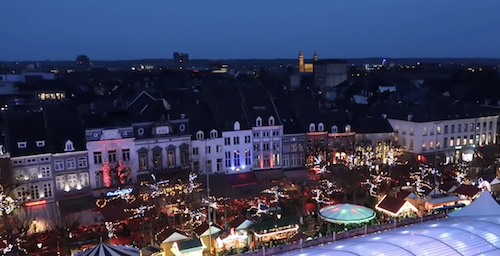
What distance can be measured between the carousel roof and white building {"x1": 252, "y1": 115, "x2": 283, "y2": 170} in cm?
1401

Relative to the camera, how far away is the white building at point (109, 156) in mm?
36625

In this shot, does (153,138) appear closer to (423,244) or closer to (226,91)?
(226,91)

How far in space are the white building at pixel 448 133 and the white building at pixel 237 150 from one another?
17761 millimetres

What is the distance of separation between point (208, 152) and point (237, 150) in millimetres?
2803

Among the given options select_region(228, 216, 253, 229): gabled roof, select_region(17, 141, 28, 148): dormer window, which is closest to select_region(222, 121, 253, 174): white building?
select_region(228, 216, 253, 229): gabled roof

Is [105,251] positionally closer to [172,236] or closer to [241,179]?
[172,236]

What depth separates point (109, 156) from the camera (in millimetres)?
37281

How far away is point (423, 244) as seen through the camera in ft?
61.3

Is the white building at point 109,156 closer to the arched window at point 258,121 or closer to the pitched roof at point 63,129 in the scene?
the pitched roof at point 63,129

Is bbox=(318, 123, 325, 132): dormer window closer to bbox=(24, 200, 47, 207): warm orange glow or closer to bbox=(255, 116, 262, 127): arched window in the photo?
bbox=(255, 116, 262, 127): arched window

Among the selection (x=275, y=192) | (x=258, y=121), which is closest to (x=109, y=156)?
(x=275, y=192)

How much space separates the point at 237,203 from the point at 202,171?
19.9 feet

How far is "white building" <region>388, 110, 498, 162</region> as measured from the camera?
4881 cm

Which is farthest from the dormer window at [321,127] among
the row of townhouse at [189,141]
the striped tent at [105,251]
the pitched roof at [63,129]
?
the striped tent at [105,251]
